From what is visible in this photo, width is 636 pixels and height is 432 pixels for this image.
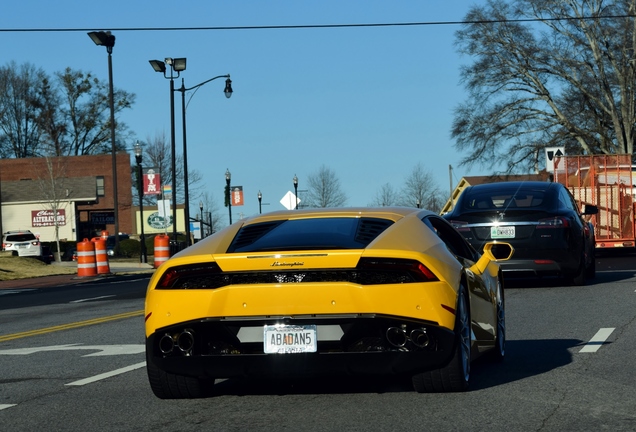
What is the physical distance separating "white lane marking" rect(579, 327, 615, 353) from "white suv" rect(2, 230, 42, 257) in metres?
47.4

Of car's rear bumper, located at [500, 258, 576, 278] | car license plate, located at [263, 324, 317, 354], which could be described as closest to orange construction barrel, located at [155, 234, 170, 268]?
car's rear bumper, located at [500, 258, 576, 278]

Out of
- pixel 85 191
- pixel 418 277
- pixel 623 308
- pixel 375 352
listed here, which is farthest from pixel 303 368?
pixel 85 191

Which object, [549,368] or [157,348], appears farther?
[549,368]

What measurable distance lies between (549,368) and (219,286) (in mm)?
3014

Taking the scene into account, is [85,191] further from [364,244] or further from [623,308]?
[364,244]

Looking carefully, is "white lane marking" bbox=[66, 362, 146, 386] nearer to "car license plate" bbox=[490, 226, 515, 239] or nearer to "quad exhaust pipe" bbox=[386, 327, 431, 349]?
"quad exhaust pipe" bbox=[386, 327, 431, 349]

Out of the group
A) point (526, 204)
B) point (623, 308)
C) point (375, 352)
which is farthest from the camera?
point (526, 204)

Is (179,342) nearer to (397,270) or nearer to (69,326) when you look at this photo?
(397,270)

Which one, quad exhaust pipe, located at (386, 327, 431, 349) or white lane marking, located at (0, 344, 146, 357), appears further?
white lane marking, located at (0, 344, 146, 357)

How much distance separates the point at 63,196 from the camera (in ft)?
266

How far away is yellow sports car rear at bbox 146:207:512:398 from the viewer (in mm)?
6859

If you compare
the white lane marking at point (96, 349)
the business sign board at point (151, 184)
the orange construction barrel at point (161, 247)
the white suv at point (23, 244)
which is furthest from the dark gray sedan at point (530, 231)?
the white suv at point (23, 244)

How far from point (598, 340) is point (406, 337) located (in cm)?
413

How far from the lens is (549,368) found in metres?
8.76
